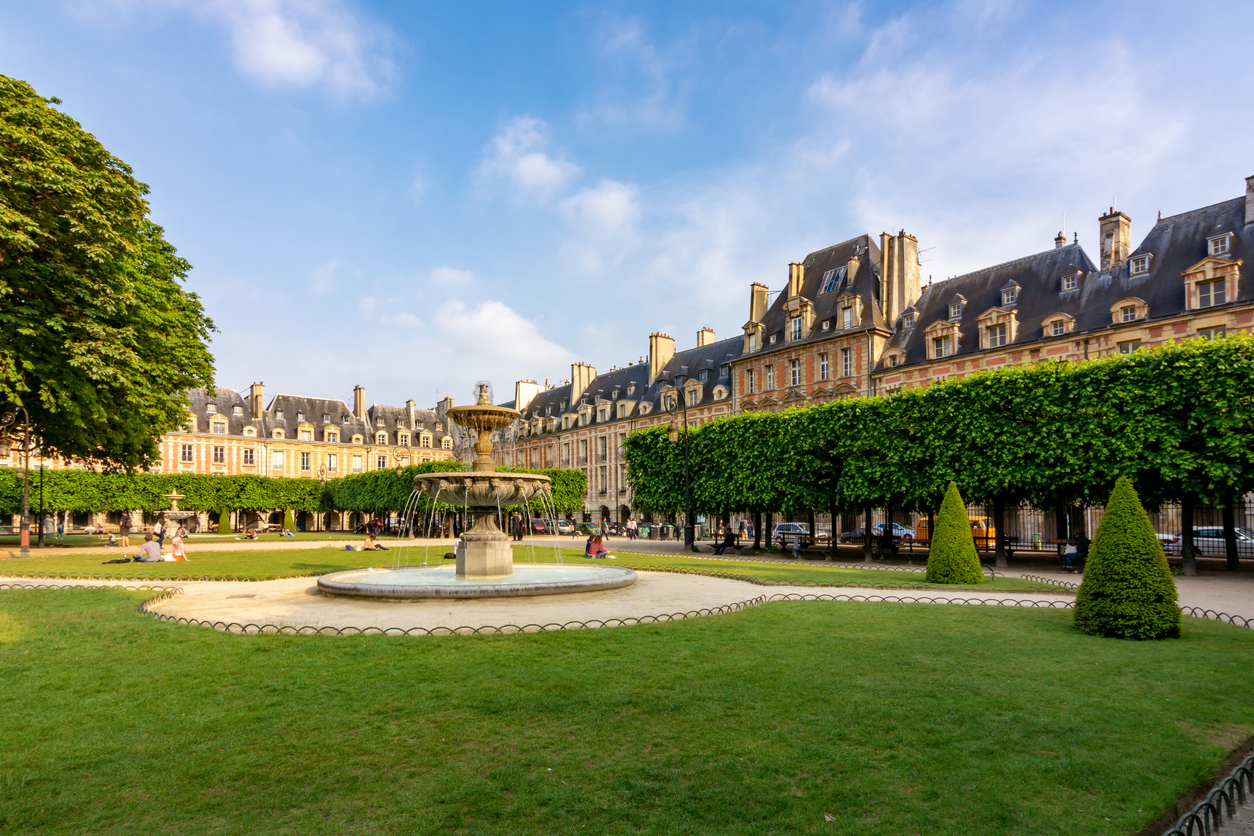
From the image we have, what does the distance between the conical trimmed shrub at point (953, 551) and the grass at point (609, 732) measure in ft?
21.3

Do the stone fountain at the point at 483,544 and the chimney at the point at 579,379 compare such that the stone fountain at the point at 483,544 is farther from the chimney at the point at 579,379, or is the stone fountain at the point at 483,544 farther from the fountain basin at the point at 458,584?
the chimney at the point at 579,379

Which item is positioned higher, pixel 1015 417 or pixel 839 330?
pixel 839 330

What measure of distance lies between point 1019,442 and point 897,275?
70.5ft

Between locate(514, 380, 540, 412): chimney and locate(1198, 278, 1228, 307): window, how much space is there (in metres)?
57.8

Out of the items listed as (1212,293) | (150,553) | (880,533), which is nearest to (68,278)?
(150,553)

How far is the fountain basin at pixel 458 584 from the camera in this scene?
10.9 meters

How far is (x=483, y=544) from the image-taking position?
1369cm

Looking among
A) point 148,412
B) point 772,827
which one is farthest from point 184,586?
point 772,827

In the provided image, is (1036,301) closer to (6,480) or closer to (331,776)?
(331,776)

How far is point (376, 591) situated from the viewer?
10945mm

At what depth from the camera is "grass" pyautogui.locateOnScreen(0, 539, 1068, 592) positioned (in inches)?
623

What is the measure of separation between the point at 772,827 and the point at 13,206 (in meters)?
20.0

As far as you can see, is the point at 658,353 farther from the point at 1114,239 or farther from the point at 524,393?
the point at 1114,239

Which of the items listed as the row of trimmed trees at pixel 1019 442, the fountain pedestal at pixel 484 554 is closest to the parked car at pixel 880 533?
the row of trimmed trees at pixel 1019 442
